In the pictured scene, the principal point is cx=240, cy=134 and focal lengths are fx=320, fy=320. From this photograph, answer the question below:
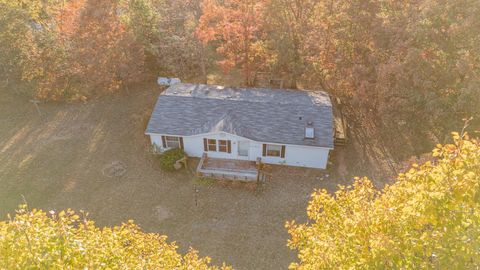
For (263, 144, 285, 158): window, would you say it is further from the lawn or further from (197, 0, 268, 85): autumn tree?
(197, 0, 268, 85): autumn tree

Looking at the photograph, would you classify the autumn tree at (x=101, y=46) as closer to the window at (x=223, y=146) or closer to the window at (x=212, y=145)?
the window at (x=212, y=145)

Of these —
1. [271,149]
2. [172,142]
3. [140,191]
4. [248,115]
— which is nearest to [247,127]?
[248,115]

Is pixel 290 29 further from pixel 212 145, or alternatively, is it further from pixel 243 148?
pixel 212 145

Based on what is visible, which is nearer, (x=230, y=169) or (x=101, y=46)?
(x=230, y=169)

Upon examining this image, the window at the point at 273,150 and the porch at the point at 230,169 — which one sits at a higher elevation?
the window at the point at 273,150

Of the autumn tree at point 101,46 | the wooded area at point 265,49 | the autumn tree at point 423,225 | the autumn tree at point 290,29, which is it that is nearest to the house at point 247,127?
the wooded area at point 265,49

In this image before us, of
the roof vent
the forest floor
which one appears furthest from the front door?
the roof vent
